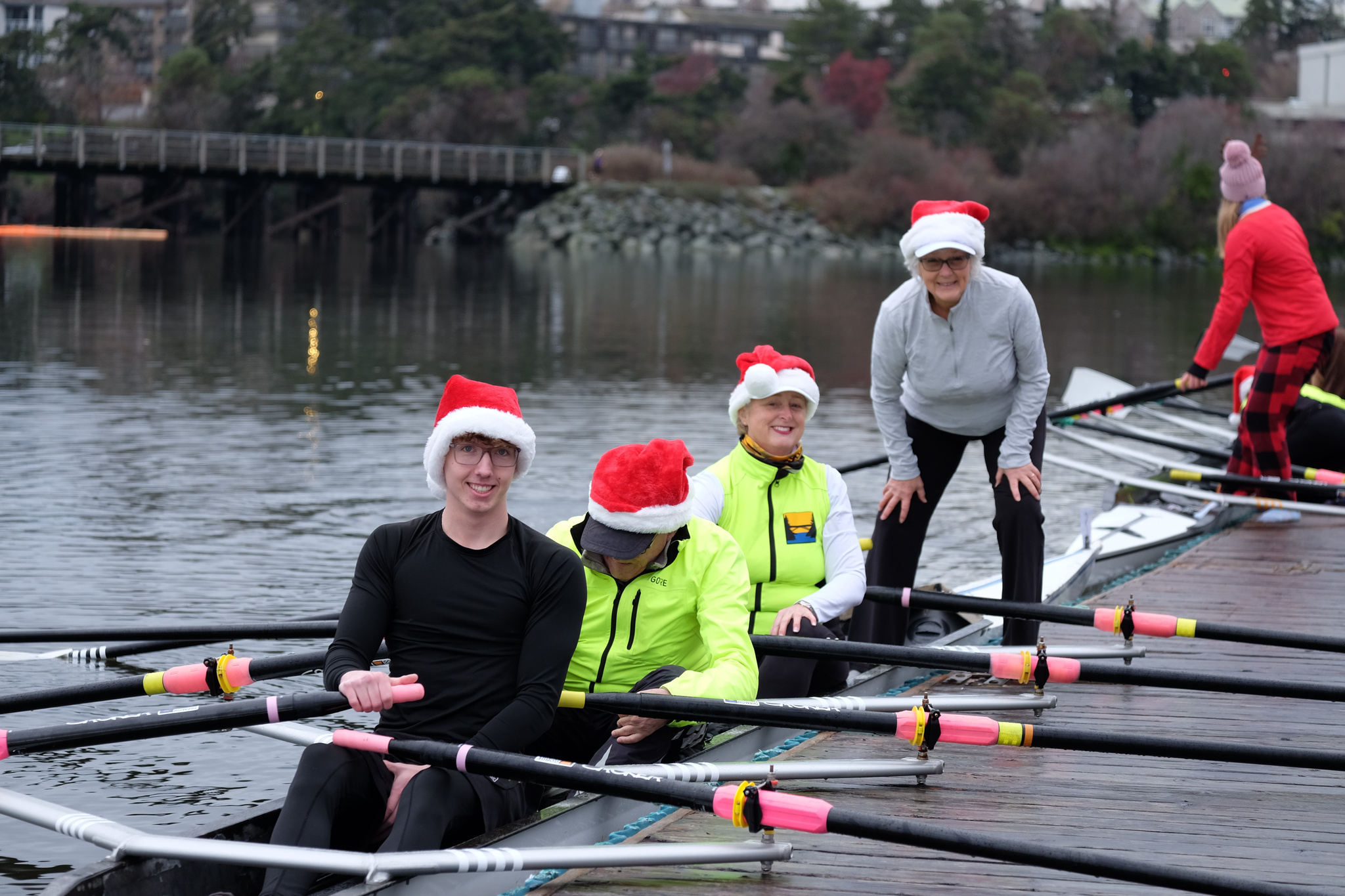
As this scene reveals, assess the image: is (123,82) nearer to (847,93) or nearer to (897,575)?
(847,93)

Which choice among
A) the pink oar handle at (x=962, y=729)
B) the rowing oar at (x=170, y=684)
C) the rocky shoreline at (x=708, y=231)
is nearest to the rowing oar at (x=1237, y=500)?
the pink oar handle at (x=962, y=729)

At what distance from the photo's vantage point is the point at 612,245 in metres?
59.0

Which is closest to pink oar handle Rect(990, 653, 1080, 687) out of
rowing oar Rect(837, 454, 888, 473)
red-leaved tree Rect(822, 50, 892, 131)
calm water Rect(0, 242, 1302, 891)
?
calm water Rect(0, 242, 1302, 891)

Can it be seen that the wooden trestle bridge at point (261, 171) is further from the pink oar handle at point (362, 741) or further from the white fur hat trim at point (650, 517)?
the pink oar handle at point (362, 741)

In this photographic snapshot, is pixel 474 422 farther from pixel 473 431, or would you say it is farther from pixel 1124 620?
pixel 1124 620

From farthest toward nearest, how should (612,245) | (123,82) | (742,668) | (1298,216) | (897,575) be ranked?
1. (123,82)
2. (1298,216)
3. (612,245)
4. (897,575)
5. (742,668)

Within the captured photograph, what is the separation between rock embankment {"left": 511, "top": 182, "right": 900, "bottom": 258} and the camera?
59.9 metres

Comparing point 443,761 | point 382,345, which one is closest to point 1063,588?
point 443,761

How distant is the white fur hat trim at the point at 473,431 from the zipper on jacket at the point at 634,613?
74cm

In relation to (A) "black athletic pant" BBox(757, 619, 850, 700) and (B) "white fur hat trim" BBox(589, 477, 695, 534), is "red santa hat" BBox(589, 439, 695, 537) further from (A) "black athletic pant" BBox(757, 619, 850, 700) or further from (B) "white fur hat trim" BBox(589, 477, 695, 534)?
(A) "black athletic pant" BBox(757, 619, 850, 700)

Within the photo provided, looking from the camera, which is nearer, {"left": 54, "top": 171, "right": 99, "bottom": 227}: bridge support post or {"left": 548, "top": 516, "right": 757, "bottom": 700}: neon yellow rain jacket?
{"left": 548, "top": 516, "right": 757, "bottom": 700}: neon yellow rain jacket

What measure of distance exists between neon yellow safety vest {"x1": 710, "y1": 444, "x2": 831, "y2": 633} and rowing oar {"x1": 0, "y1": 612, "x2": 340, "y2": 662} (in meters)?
1.60

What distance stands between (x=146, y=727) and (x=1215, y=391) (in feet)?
62.3

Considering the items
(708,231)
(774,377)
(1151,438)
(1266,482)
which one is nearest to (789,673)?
(774,377)
